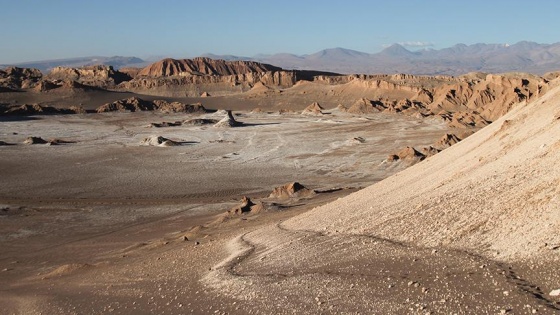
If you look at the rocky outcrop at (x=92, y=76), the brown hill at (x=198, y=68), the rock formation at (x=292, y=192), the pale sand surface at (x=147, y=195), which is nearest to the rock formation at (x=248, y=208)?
the pale sand surface at (x=147, y=195)

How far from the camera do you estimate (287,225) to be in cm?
1253

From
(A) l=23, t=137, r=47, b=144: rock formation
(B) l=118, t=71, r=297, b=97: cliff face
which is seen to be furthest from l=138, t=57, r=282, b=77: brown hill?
(A) l=23, t=137, r=47, b=144: rock formation

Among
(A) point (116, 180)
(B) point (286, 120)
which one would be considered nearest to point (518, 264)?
(A) point (116, 180)

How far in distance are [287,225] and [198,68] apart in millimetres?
112559

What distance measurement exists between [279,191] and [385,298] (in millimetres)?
13468

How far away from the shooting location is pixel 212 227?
15.6 meters

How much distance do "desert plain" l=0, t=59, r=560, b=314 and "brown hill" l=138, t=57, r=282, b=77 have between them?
74585mm

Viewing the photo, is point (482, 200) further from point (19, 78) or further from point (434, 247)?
point (19, 78)

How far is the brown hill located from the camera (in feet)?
373

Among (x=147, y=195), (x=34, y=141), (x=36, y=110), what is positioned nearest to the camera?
(x=147, y=195)

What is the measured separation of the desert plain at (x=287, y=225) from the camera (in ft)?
24.5

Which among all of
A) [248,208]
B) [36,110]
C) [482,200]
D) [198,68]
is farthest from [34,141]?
[198,68]

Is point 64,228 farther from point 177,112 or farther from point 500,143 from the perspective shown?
point 177,112

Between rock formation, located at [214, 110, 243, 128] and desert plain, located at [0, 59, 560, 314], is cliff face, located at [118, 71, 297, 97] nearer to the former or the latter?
rock formation, located at [214, 110, 243, 128]
